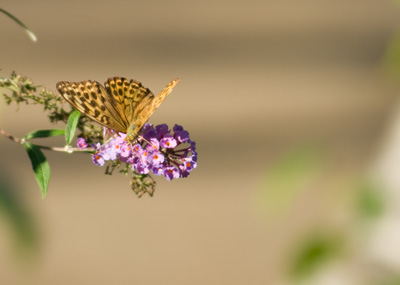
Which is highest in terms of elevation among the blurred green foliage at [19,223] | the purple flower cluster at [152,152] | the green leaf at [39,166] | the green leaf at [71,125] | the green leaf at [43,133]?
the purple flower cluster at [152,152]

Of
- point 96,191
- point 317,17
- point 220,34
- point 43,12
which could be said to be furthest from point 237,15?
point 96,191

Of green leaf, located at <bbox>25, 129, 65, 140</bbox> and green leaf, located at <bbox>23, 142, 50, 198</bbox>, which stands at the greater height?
green leaf, located at <bbox>25, 129, 65, 140</bbox>

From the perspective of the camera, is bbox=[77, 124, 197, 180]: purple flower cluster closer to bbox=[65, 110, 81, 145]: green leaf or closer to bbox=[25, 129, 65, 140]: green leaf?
bbox=[65, 110, 81, 145]: green leaf

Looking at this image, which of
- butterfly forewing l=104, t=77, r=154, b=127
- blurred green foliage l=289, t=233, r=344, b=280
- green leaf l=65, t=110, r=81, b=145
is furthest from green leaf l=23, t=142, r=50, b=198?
blurred green foliage l=289, t=233, r=344, b=280

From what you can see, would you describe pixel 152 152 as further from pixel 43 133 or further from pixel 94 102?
pixel 43 133

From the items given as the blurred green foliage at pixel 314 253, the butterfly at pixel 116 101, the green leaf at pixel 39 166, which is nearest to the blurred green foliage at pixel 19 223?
the green leaf at pixel 39 166

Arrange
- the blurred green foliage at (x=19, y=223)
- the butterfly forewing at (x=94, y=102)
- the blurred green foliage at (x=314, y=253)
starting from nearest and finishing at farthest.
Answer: the butterfly forewing at (x=94, y=102) → the blurred green foliage at (x=19, y=223) → the blurred green foliage at (x=314, y=253)

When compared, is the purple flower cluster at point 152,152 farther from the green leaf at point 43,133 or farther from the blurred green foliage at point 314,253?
the blurred green foliage at point 314,253
